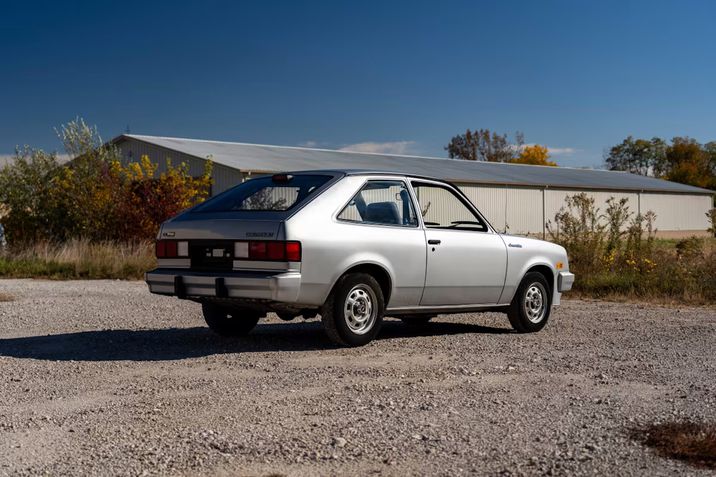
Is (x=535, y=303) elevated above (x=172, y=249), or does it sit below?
below

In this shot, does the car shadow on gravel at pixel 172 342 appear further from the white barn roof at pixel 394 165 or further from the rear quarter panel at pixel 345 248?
the white barn roof at pixel 394 165

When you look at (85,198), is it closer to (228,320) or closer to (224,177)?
(224,177)

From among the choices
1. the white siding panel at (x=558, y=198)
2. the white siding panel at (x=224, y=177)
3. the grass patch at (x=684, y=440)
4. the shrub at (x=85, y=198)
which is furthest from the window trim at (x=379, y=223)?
the white siding panel at (x=558, y=198)

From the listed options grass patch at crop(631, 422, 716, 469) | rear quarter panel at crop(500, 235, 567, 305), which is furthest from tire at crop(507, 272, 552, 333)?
grass patch at crop(631, 422, 716, 469)

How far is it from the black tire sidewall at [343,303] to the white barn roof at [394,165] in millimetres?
25509

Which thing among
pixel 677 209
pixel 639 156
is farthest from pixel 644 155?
pixel 677 209

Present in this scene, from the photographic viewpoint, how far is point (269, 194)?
8688mm

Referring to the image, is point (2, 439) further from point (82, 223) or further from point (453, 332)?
point (82, 223)

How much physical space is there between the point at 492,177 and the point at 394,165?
209 inches

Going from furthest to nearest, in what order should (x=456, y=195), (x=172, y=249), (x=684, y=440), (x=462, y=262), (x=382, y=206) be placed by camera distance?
(x=456, y=195), (x=462, y=262), (x=382, y=206), (x=172, y=249), (x=684, y=440)

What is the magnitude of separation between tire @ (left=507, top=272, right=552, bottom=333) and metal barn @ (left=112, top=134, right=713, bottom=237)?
2073 centimetres

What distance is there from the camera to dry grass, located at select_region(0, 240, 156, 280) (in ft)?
62.2

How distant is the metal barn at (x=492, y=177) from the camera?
36906mm

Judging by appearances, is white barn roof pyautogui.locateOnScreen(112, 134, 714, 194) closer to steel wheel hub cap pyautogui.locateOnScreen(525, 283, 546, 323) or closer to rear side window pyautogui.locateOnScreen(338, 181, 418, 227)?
steel wheel hub cap pyautogui.locateOnScreen(525, 283, 546, 323)
